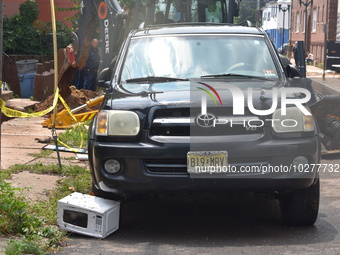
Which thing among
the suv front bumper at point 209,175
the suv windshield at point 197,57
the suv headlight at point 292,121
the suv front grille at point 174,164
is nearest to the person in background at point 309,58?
the suv windshield at point 197,57

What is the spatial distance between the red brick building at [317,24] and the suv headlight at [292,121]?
3944 centimetres

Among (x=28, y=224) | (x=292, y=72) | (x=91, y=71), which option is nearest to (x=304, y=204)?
(x=292, y=72)

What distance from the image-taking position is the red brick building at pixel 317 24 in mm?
52562

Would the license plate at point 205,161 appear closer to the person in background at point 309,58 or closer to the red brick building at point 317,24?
the red brick building at point 317,24

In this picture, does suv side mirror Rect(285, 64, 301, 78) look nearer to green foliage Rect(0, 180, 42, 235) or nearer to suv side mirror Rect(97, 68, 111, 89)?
suv side mirror Rect(97, 68, 111, 89)

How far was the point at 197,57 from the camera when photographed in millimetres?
7949

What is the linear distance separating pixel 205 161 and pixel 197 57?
1.92 meters

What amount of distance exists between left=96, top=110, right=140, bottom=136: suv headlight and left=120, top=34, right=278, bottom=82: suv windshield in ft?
3.85

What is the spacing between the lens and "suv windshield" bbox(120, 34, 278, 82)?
25.5 ft

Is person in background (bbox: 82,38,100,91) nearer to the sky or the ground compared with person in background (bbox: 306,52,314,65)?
nearer to the sky

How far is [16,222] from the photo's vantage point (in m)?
6.54

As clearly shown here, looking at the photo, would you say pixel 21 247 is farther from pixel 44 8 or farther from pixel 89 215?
pixel 44 8

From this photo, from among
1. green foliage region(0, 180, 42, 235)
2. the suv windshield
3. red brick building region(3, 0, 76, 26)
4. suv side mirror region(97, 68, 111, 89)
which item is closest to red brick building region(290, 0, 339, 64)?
red brick building region(3, 0, 76, 26)

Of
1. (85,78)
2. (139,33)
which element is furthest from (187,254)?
(85,78)
